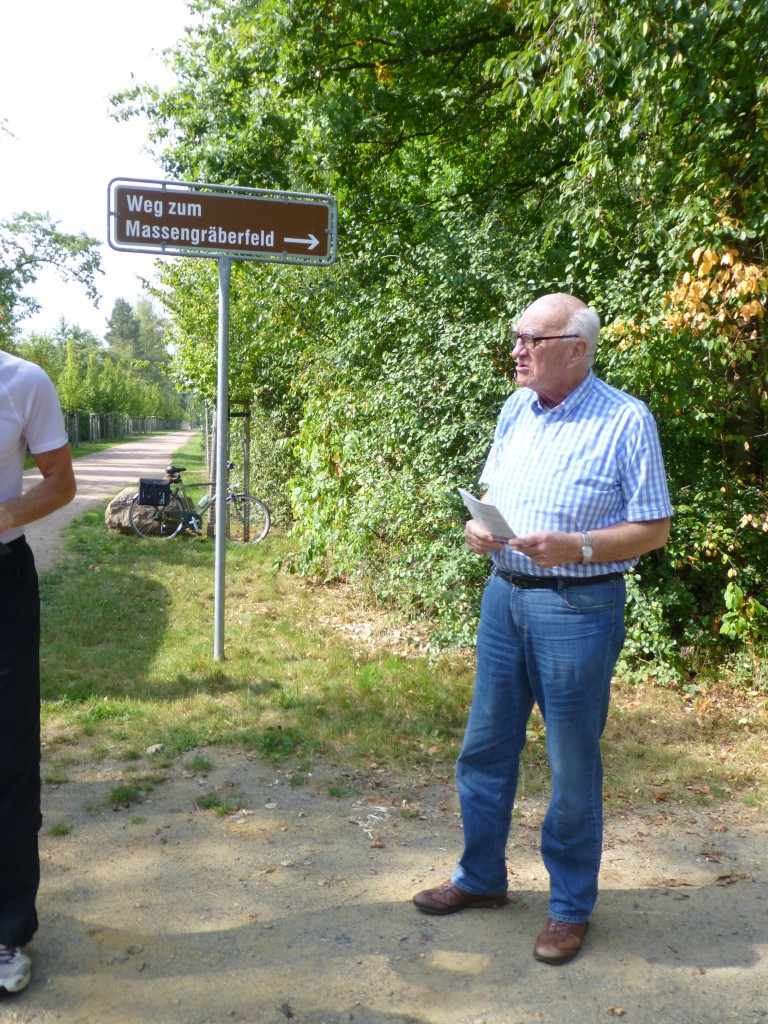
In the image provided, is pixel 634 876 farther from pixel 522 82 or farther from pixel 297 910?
pixel 522 82

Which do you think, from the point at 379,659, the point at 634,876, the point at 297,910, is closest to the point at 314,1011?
the point at 297,910

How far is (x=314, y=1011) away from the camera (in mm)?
2641

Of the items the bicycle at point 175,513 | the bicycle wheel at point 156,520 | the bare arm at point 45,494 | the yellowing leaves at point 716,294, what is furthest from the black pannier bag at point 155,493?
the bare arm at point 45,494

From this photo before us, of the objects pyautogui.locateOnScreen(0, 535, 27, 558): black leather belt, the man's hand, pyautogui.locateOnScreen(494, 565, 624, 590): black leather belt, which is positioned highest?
the man's hand

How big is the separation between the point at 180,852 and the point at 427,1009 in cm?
141

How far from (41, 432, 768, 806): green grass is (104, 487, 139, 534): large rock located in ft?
15.2

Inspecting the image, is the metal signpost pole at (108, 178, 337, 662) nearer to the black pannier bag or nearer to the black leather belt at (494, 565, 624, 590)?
the black leather belt at (494, 565, 624, 590)

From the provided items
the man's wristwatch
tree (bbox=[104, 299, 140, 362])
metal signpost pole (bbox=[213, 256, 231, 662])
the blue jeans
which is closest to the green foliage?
metal signpost pole (bbox=[213, 256, 231, 662])

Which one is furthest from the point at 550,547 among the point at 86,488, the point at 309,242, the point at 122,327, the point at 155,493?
the point at 122,327

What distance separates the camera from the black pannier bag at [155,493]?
12.3m

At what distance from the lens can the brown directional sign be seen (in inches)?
218

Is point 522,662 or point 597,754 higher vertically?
point 522,662

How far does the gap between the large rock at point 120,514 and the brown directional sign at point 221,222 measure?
7.60m

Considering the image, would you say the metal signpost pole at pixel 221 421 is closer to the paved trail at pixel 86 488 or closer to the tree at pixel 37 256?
the paved trail at pixel 86 488
